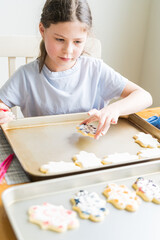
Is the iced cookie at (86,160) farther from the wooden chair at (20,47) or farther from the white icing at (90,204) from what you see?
the wooden chair at (20,47)

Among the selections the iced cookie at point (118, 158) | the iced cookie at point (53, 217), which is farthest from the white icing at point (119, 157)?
the iced cookie at point (53, 217)

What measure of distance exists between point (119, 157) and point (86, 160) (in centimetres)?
9

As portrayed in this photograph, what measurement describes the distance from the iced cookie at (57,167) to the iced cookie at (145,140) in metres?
0.24

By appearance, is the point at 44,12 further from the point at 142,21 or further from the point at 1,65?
A: the point at 142,21

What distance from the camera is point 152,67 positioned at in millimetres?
2236

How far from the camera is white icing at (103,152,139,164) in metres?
0.70

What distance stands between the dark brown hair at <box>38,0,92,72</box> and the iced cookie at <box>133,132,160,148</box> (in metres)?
0.41

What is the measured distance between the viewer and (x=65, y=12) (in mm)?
899

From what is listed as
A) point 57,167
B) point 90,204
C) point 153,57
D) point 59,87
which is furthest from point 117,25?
point 90,204

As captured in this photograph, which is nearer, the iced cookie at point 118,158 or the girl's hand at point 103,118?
the iced cookie at point 118,158

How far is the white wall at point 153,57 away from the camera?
84.1 inches

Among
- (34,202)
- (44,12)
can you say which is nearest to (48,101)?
(44,12)

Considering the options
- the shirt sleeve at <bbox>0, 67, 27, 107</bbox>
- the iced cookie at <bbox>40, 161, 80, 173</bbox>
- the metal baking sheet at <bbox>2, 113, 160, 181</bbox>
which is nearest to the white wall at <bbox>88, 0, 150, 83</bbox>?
the shirt sleeve at <bbox>0, 67, 27, 107</bbox>

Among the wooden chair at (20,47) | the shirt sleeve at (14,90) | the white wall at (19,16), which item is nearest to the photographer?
the shirt sleeve at (14,90)
